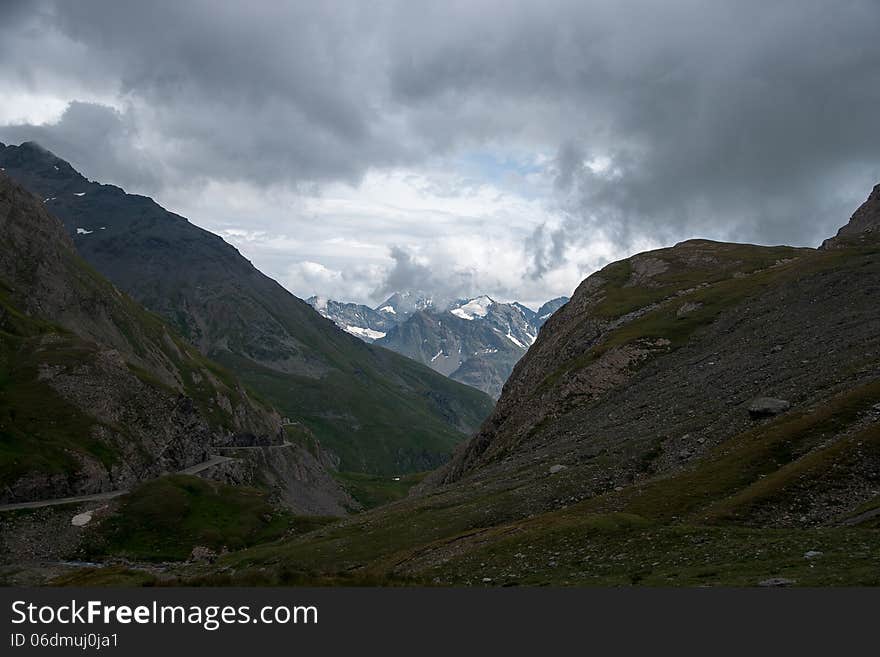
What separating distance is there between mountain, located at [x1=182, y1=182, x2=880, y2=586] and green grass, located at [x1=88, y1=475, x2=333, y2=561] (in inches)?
1167

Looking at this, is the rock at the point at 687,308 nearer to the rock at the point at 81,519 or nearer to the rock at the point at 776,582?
the rock at the point at 776,582

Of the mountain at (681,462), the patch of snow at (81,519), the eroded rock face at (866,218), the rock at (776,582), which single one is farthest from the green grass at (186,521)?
the eroded rock face at (866,218)

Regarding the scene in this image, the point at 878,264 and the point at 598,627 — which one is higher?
the point at 878,264

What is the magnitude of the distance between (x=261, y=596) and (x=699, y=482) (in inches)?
1452

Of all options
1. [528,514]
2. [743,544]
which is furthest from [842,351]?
[743,544]

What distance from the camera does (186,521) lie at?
384 ft

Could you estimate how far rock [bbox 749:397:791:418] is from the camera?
59.9 metres

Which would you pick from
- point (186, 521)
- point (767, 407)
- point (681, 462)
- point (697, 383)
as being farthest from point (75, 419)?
point (767, 407)

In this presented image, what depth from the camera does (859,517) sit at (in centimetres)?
3566

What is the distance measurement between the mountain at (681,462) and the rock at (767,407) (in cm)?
17

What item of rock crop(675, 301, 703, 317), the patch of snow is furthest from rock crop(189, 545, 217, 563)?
rock crop(675, 301, 703, 317)

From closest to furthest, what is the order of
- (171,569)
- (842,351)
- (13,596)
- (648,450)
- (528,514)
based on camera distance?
(13,596) < (528,514) < (648,450) < (842,351) < (171,569)

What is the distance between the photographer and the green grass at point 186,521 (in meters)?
106

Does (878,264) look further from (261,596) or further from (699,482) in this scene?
(261,596)
